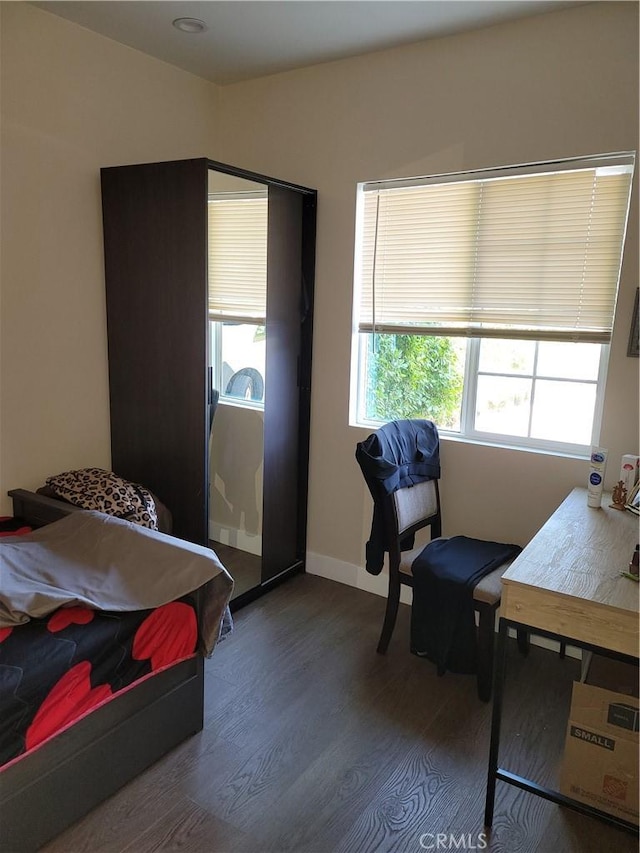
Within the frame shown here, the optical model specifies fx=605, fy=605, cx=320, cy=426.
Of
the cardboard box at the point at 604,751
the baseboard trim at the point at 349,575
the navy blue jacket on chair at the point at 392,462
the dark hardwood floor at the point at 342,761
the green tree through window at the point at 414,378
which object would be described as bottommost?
the dark hardwood floor at the point at 342,761

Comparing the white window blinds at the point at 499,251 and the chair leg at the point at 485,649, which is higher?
the white window blinds at the point at 499,251

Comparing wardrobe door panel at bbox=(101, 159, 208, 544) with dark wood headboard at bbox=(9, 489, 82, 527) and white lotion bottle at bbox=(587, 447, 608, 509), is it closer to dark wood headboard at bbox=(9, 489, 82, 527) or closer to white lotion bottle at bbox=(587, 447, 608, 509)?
dark wood headboard at bbox=(9, 489, 82, 527)

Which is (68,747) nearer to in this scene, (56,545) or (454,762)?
(56,545)

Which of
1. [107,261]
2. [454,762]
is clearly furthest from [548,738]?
[107,261]

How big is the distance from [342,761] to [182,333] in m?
1.82

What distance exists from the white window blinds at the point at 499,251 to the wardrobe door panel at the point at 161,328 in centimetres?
94

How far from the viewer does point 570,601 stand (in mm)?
1625

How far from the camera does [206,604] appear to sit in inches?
82.7

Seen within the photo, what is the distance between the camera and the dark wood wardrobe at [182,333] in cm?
262

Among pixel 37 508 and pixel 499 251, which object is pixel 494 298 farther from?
pixel 37 508

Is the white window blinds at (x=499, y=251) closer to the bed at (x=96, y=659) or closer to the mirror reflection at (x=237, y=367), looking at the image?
the mirror reflection at (x=237, y=367)

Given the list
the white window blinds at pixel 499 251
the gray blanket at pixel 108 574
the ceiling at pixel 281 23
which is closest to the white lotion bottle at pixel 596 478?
the white window blinds at pixel 499 251

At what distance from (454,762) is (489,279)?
1.99m

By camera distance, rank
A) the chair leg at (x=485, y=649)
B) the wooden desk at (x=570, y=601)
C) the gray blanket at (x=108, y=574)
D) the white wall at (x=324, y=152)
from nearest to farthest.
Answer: the wooden desk at (x=570, y=601), the gray blanket at (x=108, y=574), the chair leg at (x=485, y=649), the white wall at (x=324, y=152)
